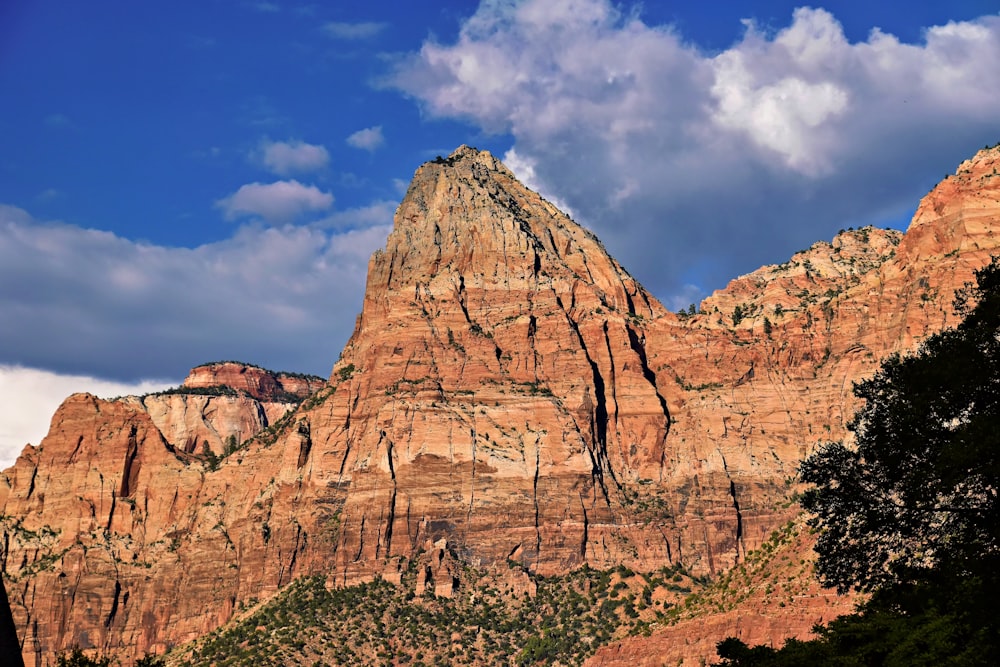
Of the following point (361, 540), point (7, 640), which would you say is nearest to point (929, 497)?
point (7, 640)

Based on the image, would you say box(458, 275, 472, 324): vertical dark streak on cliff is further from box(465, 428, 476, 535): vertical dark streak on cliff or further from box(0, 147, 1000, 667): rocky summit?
box(465, 428, 476, 535): vertical dark streak on cliff

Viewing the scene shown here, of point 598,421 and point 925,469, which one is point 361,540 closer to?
point 598,421

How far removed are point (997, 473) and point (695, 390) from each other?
137529mm

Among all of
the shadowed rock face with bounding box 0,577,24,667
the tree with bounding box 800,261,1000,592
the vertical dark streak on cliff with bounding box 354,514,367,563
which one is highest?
the vertical dark streak on cliff with bounding box 354,514,367,563

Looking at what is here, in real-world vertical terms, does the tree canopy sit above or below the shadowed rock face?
above

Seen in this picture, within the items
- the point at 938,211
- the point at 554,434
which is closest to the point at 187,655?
the point at 554,434

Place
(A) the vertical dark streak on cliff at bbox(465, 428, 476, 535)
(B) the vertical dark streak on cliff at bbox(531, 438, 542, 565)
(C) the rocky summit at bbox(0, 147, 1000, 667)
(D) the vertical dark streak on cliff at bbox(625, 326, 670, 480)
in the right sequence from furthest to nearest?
(D) the vertical dark streak on cliff at bbox(625, 326, 670, 480), (A) the vertical dark streak on cliff at bbox(465, 428, 476, 535), (B) the vertical dark streak on cliff at bbox(531, 438, 542, 565), (C) the rocky summit at bbox(0, 147, 1000, 667)

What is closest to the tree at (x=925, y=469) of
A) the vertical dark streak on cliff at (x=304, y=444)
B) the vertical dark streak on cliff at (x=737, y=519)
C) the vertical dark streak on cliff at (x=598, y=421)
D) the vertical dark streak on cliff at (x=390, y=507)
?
the vertical dark streak on cliff at (x=737, y=519)

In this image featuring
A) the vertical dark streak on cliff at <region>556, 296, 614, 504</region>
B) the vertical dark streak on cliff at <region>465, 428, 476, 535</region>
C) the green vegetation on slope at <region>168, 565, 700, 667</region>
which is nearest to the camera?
the green vegetation on slope at <region>168, 565, 700, 667</region>

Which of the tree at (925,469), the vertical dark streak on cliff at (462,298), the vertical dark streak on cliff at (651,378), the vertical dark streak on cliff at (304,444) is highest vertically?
the vertical dark streak on cliff at (462,298)

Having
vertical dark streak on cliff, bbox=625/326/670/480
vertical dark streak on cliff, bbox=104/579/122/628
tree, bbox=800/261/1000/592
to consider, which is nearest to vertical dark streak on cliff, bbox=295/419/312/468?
vertical dark streak on cliff, bbox=104/579/122/628

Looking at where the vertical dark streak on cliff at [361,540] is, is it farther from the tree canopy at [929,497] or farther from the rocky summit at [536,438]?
the tree canopy at [929,497]

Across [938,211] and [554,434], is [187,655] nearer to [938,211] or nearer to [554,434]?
[554,434]

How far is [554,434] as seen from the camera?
176 m
